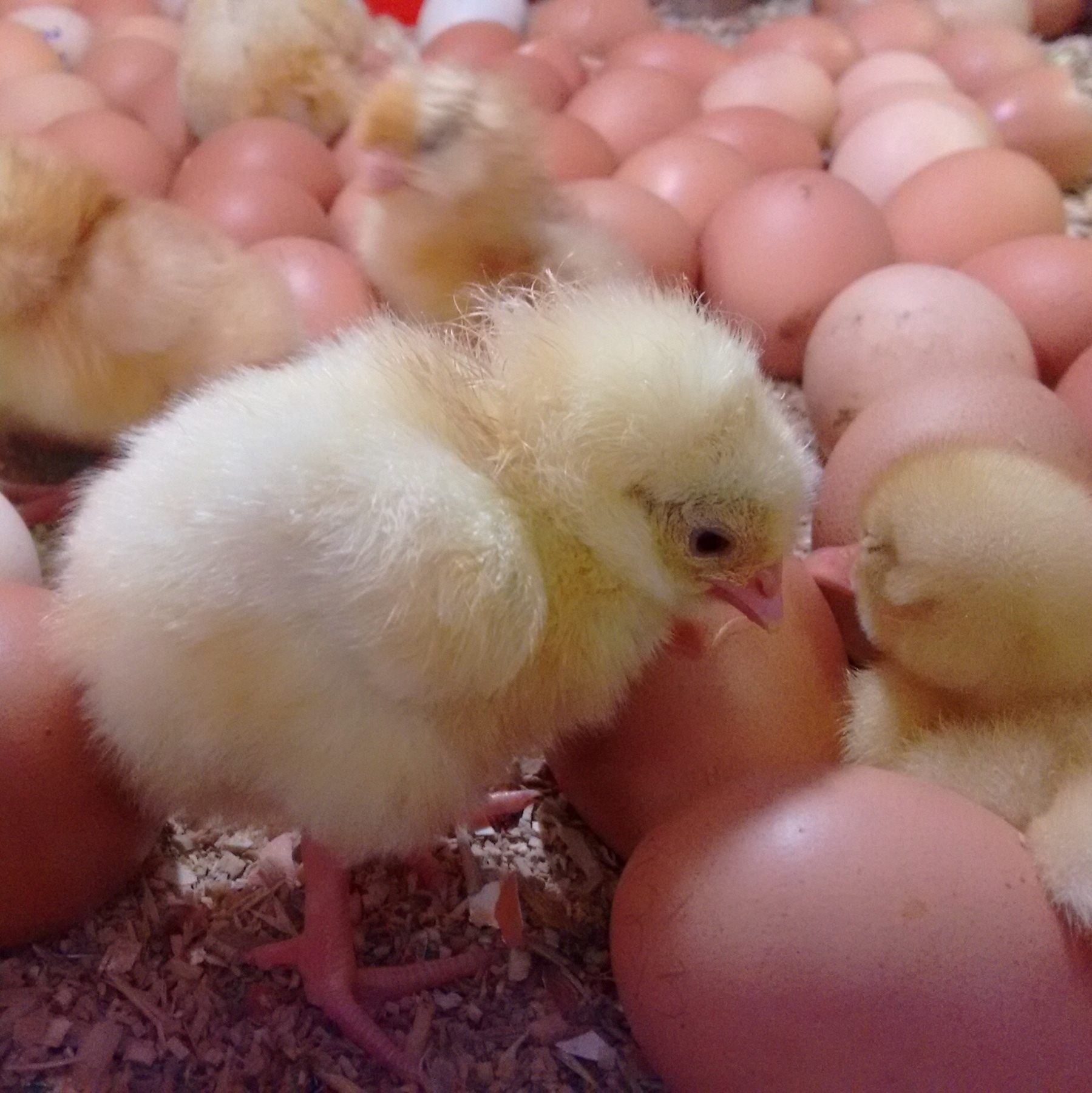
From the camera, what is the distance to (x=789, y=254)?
1438mm

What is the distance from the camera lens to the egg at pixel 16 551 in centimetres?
94

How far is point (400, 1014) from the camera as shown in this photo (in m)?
0.86

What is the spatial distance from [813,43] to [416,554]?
6.73 feet


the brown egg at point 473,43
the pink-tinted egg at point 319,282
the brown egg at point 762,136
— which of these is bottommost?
the pink-tinted egg at point 319,282

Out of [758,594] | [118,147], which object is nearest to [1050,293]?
[758,594]

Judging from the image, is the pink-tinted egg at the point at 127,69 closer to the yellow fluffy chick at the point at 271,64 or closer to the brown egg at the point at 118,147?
the yellow fluffy chick at the point at 271,64

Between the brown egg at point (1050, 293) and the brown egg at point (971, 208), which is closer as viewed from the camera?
the brown egg at point (1050, 293)

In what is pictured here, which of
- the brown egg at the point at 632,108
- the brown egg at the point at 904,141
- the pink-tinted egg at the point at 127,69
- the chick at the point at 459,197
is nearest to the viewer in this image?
the chick at the point at 459,197

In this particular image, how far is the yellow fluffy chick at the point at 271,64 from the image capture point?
178 cm

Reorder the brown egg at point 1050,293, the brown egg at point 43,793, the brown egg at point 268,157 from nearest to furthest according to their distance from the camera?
1. the brown egg at point 43,793
2. the brown egg at point 1050,293
3. the brown egg at point 268,157

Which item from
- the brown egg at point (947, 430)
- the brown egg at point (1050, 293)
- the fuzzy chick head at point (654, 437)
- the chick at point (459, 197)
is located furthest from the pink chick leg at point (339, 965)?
the brown egg at point (1050, 293)

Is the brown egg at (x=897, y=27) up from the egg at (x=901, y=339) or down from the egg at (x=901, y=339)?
up

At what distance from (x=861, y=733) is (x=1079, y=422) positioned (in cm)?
49

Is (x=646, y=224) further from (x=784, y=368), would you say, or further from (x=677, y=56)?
(x=677, y=56)
